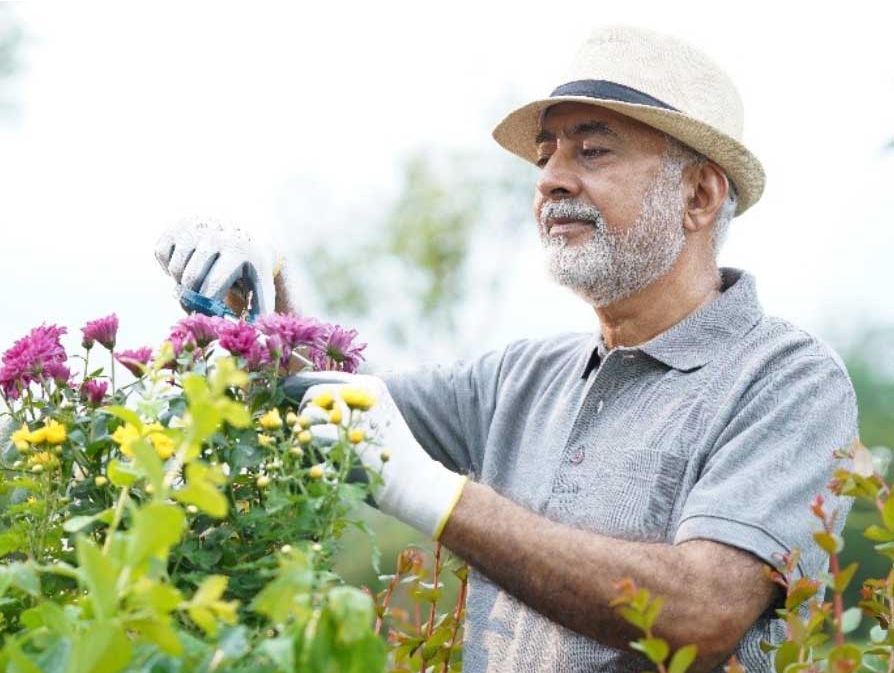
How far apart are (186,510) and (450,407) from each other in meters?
1.19

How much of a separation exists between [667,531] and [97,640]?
4.62 feet

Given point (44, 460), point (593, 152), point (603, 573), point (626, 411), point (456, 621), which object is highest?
point (593, 152)

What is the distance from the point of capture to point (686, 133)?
240 centimetres

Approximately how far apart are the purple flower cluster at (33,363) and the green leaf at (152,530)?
882 mm

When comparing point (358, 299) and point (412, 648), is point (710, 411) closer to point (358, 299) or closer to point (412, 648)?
point (412, 648)

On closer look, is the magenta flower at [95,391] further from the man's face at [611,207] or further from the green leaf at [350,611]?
the man's face at [611,207]

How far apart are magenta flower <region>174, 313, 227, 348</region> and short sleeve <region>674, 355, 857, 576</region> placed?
774 mm

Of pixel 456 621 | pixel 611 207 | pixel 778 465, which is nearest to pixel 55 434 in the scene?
pixel 456 621

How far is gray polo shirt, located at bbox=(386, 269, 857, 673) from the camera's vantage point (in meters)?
1.86

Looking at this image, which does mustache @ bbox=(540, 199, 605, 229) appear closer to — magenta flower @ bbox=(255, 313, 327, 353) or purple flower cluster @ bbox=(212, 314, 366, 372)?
purple flower cluster @ bbox=(212, 314, 366, 372)

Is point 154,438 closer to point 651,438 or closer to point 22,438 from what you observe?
point 22,438

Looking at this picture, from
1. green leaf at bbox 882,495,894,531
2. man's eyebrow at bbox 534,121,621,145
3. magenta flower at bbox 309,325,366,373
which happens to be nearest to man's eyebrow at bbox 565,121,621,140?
man's eyebrow at bbox 534,121,621,145

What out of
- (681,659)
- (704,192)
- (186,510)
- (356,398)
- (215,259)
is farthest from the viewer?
(704,192)

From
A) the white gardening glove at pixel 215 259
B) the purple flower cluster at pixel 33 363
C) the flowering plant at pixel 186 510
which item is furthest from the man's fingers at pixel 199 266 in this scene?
the purple flower cluster at pixel 33 363
